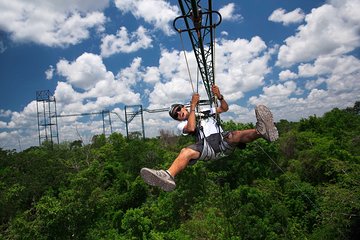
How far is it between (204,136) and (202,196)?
24275mm

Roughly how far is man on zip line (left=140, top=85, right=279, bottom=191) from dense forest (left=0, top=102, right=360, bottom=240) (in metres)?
14.0

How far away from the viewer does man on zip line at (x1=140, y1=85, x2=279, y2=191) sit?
4.43m

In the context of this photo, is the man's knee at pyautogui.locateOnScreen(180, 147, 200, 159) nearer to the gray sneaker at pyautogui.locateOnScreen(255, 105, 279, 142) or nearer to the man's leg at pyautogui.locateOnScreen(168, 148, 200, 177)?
the man's leg at pyautogui.locateOnScreen(168, 148, 200, 177)

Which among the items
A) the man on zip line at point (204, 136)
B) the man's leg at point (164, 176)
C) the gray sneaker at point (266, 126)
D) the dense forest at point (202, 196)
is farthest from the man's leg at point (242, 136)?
the dense forest at point (202, 196)

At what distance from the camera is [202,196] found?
2845cm

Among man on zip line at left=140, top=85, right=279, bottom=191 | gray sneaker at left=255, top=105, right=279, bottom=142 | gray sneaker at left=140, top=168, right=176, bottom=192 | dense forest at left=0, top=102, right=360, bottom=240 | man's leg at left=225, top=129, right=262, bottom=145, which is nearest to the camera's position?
gray sneaker at left=140, top=168, right=176, bottom=192

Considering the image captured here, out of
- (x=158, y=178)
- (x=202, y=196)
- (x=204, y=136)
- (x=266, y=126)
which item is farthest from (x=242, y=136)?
(x=202, y=196)

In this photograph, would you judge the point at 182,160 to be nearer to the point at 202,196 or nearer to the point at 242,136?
the point at 242,136

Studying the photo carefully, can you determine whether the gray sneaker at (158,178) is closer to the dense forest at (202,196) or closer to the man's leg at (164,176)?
the man's leg at (164,176)

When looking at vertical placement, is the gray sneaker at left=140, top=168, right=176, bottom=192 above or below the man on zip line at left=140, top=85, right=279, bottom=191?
below

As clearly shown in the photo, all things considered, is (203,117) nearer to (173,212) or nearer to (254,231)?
(254,231)

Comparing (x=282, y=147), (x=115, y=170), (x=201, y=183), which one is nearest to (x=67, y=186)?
(x=115, y=170)

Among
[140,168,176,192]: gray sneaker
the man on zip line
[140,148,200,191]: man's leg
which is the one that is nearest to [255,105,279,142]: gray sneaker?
the man on zip line

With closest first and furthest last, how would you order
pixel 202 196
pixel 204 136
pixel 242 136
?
pixel 242 136 < pixel 204 136 < pixel 202 196
